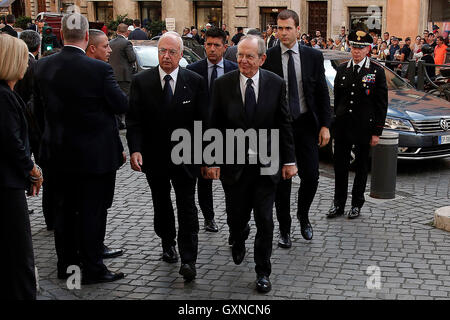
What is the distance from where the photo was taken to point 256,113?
5.25 meters

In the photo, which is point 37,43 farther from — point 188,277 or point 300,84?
point 188,277

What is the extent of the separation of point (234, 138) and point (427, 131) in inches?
201

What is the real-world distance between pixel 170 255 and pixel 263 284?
1066 millimetres

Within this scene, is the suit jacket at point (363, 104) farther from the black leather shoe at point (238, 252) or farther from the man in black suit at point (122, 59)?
the man in black suit at point (122, 59)

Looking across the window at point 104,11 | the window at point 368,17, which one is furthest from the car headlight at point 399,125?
the window at point 104,11

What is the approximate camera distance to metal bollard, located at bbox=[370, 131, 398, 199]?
316 inches

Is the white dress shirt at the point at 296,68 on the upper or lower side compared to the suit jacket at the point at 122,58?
upper

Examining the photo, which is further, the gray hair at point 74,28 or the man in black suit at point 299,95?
the man in black suit at point 299,95

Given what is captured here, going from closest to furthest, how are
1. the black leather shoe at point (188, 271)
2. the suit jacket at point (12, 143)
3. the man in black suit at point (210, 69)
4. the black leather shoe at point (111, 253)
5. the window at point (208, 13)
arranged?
1. the suit jacket at point (12, 143)
2. the black leather shoe at point (188, 271)
3. the black leather shoe at point (111, 253)
4. the man in black suit at point (210, 69)
5. the window at point (208, 13)

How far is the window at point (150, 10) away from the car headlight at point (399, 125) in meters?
28.7

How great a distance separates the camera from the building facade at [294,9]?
27484 millimetres

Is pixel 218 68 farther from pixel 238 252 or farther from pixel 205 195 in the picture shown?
pixel 238 252

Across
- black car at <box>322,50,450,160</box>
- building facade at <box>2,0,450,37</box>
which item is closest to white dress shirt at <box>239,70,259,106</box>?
black car at <box>322,50,450,160</box>

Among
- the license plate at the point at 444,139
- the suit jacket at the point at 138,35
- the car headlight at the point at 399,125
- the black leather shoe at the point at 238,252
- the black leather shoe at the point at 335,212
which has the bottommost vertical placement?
the black leather shoe at the point at 335,212
